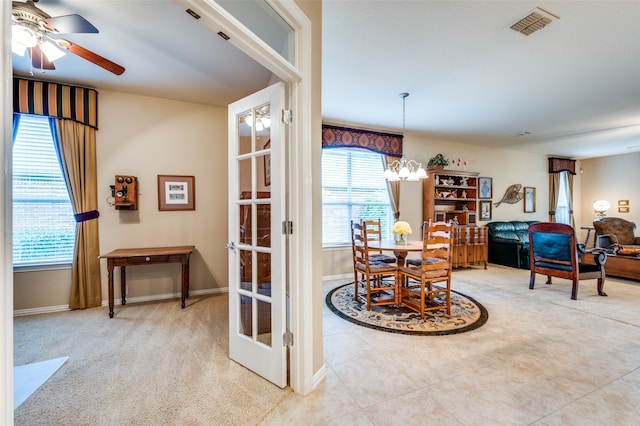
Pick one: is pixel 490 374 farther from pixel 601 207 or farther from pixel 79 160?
pixel 601 207

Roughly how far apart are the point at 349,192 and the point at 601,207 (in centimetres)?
697

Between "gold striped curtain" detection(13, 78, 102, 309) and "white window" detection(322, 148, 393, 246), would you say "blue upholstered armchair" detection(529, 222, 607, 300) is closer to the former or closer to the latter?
"white window" detection(322, 148, 393, 246)

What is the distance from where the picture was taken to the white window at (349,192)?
486 centimetres

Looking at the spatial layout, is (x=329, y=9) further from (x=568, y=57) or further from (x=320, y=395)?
(x=320, y=395)

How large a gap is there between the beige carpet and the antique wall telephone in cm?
127

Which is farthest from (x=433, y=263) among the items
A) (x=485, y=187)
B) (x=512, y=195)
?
(x=512, y=195)

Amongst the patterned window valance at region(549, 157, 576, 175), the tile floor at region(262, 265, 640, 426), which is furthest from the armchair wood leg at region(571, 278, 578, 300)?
the patterned window valance at region(549, 157, 576, 175)

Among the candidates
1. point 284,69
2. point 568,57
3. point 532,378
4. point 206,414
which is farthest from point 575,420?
point 568,57

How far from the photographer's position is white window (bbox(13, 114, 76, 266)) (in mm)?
3039

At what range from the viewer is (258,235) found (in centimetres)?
196

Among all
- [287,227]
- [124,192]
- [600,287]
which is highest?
[124,192]

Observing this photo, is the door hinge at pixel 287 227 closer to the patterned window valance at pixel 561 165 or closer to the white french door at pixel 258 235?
the white french door at pixel 258 235

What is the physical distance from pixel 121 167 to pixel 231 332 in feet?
8.77

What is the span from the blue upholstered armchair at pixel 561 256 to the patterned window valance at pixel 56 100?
239 inches
